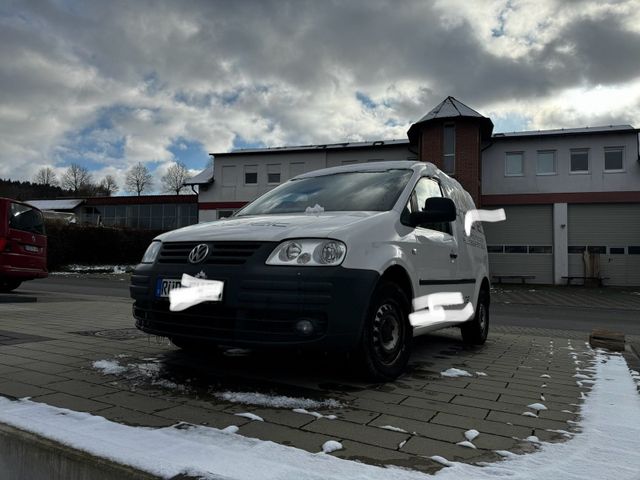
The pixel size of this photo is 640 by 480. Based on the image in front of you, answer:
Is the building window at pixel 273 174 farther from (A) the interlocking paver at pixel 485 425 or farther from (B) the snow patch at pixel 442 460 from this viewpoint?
(B) the snow patch at pixel 442 460

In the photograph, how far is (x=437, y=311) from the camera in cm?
463

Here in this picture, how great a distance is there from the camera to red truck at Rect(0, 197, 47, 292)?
32.5 ft

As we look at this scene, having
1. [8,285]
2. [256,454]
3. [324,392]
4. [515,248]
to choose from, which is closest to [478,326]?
[324,392]

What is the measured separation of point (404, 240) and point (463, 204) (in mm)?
2544

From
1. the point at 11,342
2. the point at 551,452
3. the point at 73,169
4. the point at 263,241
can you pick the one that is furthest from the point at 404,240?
the point at 73,169

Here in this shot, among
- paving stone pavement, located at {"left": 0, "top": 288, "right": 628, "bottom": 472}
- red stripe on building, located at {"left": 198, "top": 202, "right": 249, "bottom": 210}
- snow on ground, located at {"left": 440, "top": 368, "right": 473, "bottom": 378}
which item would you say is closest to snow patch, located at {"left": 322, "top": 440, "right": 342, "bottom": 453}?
paving stone pavement, located at {"left": 0, "top": 288, "right": 628, "bottom": 472}

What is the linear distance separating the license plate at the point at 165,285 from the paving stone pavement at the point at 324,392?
0.63 meters

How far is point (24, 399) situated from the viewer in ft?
9.95

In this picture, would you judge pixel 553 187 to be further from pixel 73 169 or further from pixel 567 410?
pixel 73 169

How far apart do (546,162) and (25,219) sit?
25123 millimetres

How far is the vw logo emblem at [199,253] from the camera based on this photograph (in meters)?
3.48

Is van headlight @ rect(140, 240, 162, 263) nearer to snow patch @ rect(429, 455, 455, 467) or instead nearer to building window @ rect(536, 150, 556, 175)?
snow patch @ rect(429, 455, 455, 467)

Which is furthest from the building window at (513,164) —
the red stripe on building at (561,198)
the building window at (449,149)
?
the building window at (449,149)

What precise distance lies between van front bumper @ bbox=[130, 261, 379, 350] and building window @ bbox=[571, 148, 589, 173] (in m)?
26.9
